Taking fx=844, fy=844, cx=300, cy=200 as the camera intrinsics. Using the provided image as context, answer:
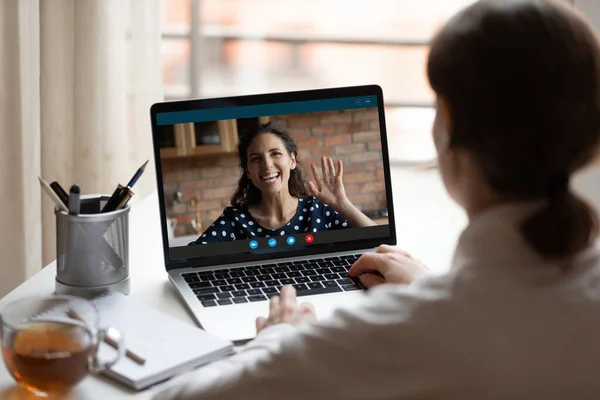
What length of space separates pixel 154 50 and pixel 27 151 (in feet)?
1.56

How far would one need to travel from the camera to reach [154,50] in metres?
2.52

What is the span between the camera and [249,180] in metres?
1.35

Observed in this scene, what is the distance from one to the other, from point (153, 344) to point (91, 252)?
23cm

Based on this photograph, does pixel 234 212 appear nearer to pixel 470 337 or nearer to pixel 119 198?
pixel 119 198

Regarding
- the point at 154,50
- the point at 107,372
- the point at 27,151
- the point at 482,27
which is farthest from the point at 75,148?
the point at 482,27

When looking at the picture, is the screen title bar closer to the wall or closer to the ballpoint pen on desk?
the ballpoint pen on desk

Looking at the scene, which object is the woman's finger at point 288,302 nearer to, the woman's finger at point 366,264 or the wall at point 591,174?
the woman's finger at point 366,264

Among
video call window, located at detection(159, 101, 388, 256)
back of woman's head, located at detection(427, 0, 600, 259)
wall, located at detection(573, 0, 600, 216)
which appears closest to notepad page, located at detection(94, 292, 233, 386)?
video call window, located at detection(159, 101, 388, 256)

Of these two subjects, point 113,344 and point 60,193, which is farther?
point 60,193

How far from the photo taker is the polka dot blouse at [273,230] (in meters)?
1.36

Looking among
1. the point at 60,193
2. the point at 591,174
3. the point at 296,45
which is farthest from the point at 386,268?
the point at 296,45

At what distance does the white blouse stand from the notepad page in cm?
19

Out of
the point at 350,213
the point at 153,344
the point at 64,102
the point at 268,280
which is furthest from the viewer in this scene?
the point at 64,102

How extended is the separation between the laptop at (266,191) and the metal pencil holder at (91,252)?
10cm
